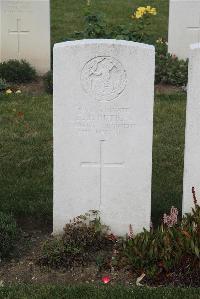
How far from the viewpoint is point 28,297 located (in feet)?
14.9

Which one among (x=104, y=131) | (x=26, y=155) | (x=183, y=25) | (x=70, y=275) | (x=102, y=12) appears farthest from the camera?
(x=102, y=12)

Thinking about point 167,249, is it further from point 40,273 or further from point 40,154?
point 40,154

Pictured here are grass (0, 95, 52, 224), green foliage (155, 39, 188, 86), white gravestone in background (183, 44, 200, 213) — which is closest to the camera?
white gravestone in background (183, 44, 200, 213)

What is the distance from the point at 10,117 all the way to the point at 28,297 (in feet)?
15.1

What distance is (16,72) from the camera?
35.2 ft

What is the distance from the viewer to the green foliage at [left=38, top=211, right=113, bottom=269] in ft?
16.9

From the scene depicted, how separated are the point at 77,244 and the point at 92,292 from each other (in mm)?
691

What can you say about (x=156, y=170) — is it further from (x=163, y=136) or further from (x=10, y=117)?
(x=10, y=117)

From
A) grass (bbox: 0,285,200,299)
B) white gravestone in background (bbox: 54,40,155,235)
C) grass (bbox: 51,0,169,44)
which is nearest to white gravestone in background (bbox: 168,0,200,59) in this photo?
grass (bbox: 51,0,169,44)

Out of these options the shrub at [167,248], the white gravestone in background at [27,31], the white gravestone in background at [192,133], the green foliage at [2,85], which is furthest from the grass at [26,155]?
the white gravestone in background at [27,31]

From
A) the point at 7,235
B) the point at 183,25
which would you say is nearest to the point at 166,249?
the point at 7,235

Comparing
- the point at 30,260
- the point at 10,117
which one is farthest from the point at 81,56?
the point at 10,117

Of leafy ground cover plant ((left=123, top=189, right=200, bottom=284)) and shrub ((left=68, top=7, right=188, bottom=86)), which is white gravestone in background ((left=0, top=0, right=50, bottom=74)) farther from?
leafy ground cover plant ((left=123, top=189, right=200, bottom=284))

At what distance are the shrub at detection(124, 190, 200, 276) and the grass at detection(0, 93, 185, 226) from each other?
0.79 m
